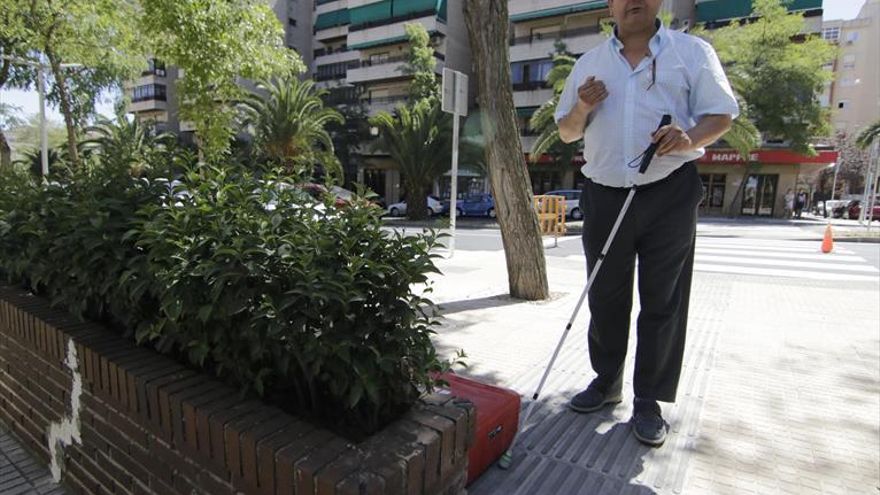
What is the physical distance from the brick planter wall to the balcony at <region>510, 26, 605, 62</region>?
105ft

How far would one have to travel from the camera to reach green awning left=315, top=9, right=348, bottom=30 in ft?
145

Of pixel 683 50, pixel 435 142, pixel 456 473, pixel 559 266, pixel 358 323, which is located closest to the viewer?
pixel 358 323

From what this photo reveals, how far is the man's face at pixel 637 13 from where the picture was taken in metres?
2.36

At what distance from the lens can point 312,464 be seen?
1386mm

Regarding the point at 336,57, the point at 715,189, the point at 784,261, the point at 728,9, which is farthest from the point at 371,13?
the point at 784,261

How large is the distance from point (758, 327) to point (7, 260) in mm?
5851

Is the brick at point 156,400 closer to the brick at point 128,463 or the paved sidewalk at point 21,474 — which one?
the brick at point 128,463

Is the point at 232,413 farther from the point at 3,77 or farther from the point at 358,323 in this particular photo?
the point at 3,77

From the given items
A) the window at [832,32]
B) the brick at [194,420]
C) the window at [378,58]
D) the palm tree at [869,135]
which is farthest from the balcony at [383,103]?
the window at [832,32]

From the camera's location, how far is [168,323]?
1.91 metres

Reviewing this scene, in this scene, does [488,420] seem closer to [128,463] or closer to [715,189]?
Result: [128,463]

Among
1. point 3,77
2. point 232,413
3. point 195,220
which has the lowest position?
point 232,413

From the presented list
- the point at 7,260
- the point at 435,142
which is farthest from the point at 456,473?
the point at 435,142

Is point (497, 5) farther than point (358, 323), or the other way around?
point (497, 5)
